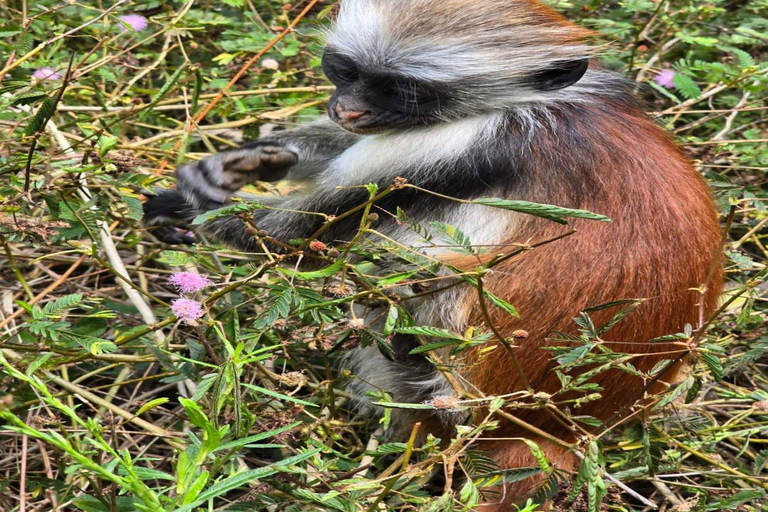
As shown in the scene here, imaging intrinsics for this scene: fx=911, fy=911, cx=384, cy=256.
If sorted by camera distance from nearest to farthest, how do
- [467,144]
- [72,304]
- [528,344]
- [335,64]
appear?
[72,304]
[528,344]
[467,144]
[335,64]

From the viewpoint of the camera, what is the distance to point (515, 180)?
3.56 metres

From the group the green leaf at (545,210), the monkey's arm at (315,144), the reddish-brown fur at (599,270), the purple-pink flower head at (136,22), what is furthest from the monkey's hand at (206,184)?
the green leaf at (545,210)

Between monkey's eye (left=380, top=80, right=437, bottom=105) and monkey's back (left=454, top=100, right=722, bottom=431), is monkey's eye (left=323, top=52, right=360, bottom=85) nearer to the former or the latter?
monkey's eye (left=380, top=80, right=437, bottom=105)

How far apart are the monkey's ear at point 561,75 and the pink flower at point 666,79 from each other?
1.59 meters

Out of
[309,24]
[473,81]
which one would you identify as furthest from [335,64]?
[309,24]

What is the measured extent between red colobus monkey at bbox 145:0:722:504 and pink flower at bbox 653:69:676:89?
1.25m

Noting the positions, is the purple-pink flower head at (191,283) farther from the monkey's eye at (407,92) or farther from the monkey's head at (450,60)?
the monkey's eye at (407,92)

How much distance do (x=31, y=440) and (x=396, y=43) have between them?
2.14 metres

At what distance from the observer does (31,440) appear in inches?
140

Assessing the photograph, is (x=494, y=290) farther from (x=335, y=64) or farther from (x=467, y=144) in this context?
(x=335, y=64)

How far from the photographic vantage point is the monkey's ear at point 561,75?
12.1 ft

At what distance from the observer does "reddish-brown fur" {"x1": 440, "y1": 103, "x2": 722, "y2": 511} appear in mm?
3369

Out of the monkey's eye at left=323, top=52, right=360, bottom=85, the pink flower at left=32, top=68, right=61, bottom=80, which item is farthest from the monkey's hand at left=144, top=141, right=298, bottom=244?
the pink flower at left=32, top=68, right=61, bottom=80

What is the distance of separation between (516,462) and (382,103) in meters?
1.55
